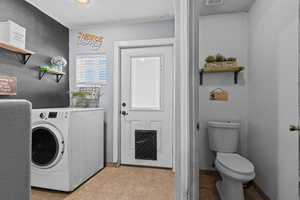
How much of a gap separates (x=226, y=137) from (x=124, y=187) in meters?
1.46

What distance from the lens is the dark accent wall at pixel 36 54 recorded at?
1953 mm

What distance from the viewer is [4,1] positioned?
188 cm

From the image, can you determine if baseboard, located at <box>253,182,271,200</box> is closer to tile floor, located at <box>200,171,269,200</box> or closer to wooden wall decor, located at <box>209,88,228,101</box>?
tile floor, located at <box>200,171,269,200</box>

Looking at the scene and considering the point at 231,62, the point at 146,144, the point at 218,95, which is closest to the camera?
the point at 231,62

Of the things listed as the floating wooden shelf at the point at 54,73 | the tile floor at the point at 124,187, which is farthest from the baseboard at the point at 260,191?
the floating wooden shelf at the point at 54,73

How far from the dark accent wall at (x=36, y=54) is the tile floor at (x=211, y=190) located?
8.15ft

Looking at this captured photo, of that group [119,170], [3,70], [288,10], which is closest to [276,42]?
[288,10]

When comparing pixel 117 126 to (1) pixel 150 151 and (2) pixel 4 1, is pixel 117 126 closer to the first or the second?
(1) pixel 150 151

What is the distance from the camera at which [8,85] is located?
6.24ft

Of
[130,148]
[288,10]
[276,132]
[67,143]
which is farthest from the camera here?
[130,148]

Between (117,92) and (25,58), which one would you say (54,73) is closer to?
(25,58)

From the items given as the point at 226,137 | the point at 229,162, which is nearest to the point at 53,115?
the point at 229,162

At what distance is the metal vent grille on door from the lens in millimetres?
2715

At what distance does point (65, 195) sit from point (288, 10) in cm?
291
